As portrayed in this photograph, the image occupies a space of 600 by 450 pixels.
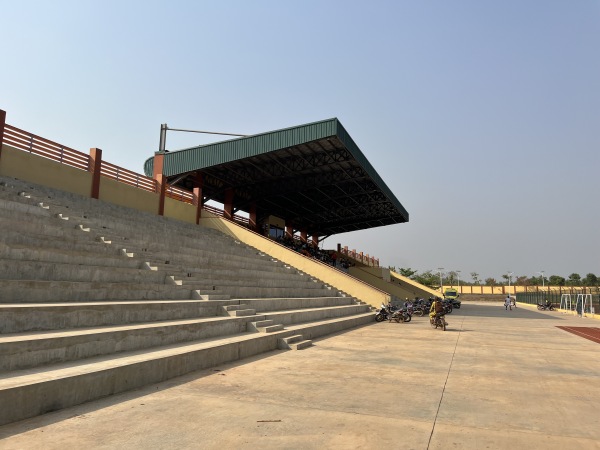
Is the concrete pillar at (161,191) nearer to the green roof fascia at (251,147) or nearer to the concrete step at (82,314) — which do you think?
the green roof fascia at (251,147)

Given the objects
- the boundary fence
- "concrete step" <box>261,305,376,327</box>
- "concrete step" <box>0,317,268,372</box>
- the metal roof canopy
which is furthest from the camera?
the boundary fence

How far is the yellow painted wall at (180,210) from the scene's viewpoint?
73.9 feet

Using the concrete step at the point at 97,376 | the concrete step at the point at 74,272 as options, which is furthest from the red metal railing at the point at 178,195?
the concrete step at the point at 97,376

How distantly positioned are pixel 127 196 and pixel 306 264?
10.2 meters

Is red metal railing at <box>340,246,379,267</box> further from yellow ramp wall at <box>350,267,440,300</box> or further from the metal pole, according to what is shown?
the metal pole

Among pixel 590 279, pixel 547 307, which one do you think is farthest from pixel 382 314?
pixel 590 279

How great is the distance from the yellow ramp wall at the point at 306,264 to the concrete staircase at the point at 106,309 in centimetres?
626

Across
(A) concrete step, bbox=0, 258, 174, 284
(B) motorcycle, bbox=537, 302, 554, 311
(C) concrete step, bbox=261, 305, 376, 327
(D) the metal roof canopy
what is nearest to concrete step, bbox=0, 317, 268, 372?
Result: (A) concrete step, bbox=0, 258, 174, 284

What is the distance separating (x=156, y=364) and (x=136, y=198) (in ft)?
51.1

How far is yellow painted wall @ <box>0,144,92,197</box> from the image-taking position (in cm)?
1438

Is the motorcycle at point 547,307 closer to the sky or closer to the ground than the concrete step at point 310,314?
closer to the ground

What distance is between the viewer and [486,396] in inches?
235

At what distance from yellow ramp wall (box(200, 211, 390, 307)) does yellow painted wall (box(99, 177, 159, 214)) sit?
4.42 metres

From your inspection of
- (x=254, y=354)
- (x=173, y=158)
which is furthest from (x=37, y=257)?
(x=173, y=158)
